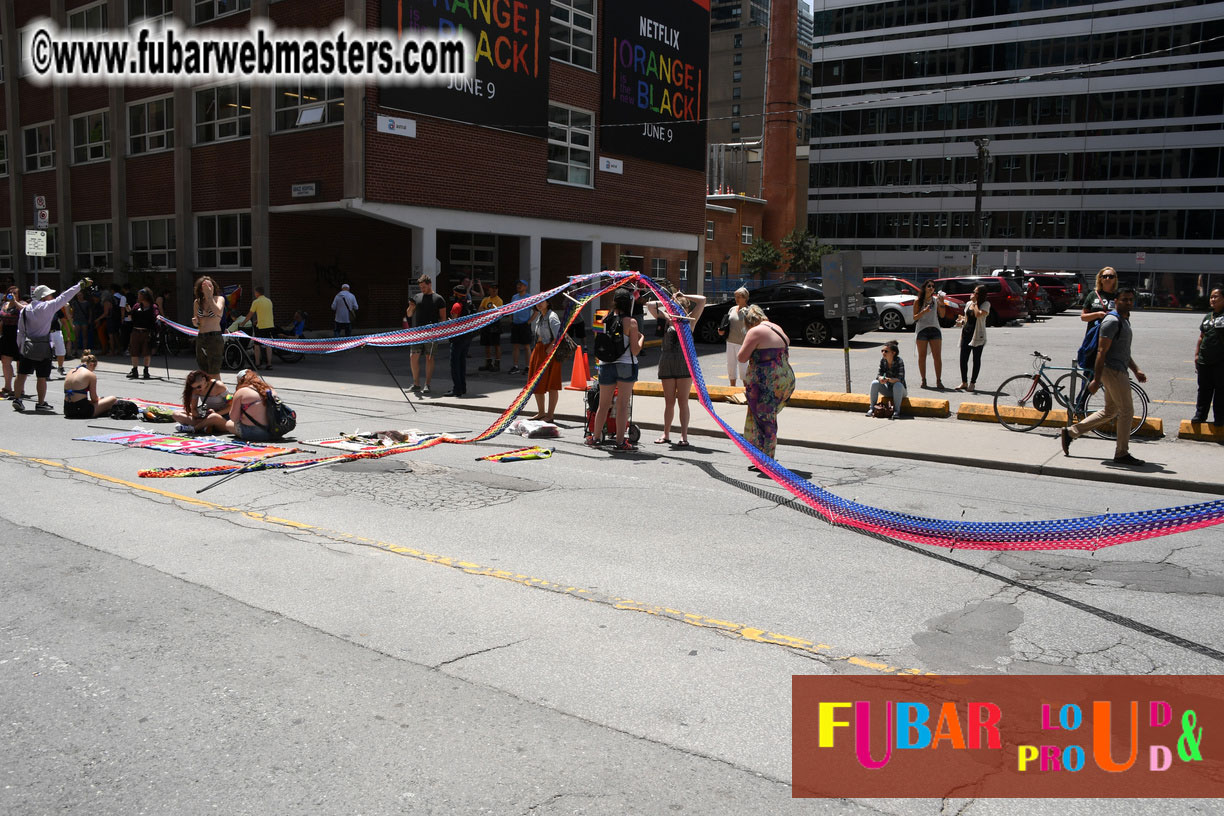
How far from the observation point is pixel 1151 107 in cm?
5838

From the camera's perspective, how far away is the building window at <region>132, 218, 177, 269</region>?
2934 cm

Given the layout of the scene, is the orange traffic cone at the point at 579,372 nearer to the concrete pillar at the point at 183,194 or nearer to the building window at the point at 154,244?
the concrete pillar at the point at 183,194

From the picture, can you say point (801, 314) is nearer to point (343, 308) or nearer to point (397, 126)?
point (397, 126)

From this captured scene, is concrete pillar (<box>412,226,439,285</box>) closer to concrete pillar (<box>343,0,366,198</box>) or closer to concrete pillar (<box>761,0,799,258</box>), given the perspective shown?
concrete pillar (<box>343,0,366,198</box>)

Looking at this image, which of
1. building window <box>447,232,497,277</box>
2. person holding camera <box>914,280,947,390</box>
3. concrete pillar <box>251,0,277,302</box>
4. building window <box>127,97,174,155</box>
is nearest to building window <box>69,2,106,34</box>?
building window <box>127,97,174,155</box>

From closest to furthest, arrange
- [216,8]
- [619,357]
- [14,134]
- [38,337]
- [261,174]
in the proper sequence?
[619,357] → [38,337] → [261,174] → [216,8] → [14,134]

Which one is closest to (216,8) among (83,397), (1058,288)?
(83,397)

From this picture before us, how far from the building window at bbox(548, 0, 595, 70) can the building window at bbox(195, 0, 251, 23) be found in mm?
8822

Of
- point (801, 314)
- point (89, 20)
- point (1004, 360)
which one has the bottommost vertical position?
point (1004, 360)

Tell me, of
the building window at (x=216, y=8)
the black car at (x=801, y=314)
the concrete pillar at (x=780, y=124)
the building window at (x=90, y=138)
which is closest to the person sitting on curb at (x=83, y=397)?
the black car at (x=801, y=314)

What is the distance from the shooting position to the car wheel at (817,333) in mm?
25438

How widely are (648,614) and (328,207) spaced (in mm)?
20953

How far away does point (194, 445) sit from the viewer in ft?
34.8

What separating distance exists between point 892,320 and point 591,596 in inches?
1000
